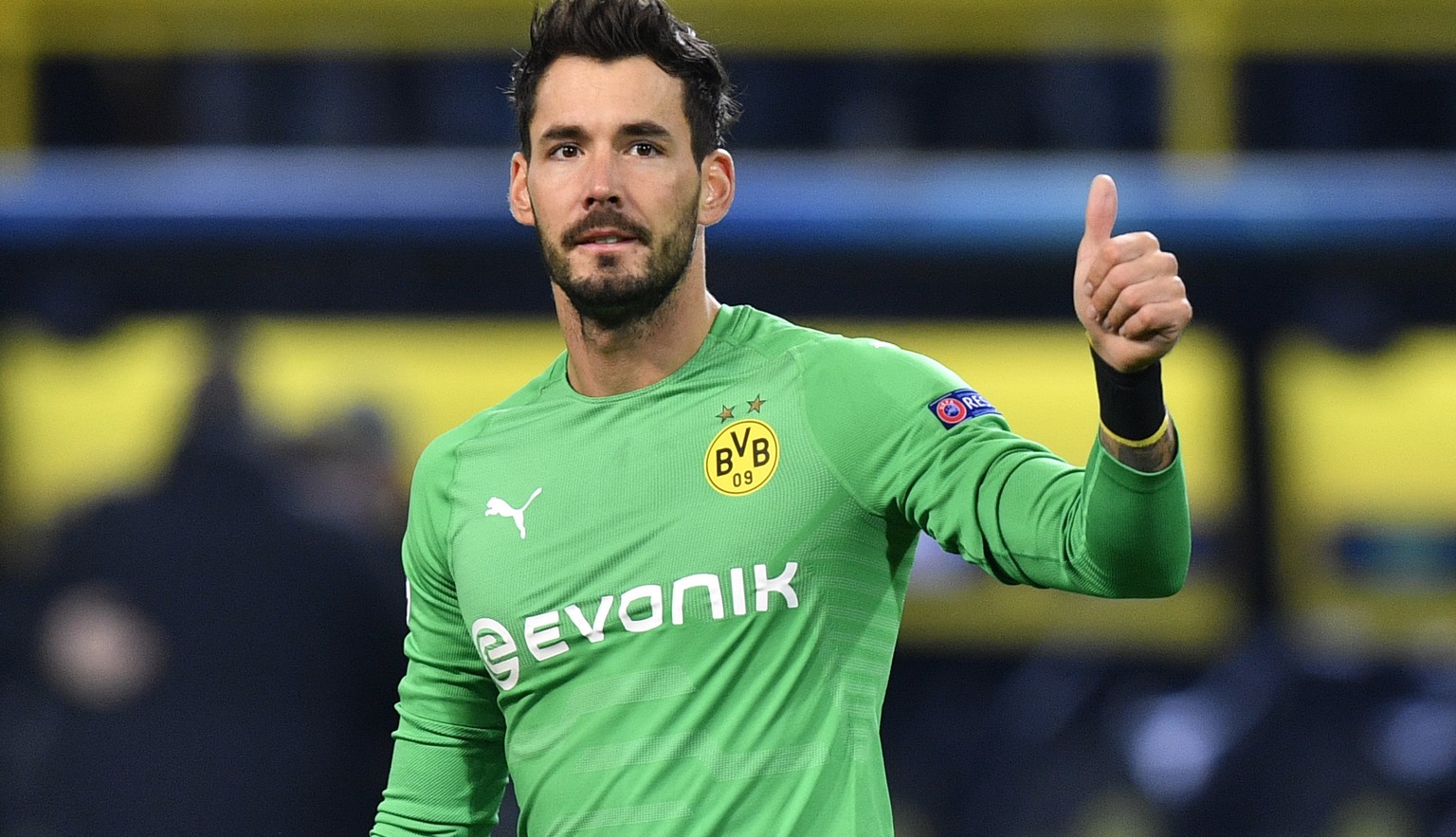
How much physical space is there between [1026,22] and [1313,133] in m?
1.09

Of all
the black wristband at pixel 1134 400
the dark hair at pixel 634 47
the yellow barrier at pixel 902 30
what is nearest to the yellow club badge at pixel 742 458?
the dark hair at pixel 634 47

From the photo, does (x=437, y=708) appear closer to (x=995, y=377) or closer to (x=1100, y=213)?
(x=1100, y=213)

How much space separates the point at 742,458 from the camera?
9.06 feet

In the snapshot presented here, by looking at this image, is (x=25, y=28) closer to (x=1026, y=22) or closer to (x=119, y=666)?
(x=119, y=666)

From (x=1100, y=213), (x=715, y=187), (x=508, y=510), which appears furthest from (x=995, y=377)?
(x=1100, y=213)

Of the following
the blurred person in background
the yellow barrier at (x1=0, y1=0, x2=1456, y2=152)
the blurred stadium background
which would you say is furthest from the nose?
the yellow barrier at (x1=0, y1=0, x2=1456, y2=152)

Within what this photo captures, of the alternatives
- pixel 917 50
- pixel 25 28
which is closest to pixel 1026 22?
pixel 917 50

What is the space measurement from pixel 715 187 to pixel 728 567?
57 centimetres

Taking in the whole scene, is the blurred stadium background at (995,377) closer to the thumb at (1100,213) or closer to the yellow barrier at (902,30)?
the yellow barrier at (902,30)

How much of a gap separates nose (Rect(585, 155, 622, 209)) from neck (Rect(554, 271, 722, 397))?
18 centimetres

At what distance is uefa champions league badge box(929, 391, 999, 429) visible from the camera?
8.65 feet

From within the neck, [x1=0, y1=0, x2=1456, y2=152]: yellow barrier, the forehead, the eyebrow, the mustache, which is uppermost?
[x1=0, y1=0, x2=1456, y2=152]: yellow barrier

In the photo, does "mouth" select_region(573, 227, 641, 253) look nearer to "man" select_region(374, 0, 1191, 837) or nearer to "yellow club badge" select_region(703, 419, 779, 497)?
"man" select_region(374, 0, 1191, 837)

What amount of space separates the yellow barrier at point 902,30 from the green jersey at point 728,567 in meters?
4.54
